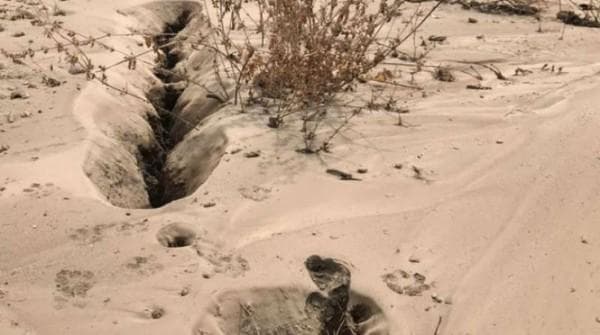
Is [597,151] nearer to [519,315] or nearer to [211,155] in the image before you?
[519,315]

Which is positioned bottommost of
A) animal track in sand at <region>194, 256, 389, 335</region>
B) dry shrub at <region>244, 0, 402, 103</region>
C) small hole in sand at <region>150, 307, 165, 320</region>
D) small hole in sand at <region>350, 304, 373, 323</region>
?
small hole in sand at <region>350, 304, 373, 323</region>

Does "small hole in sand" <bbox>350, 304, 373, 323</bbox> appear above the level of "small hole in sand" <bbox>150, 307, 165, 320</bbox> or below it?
below

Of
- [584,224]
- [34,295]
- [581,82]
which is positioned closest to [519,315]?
[584,224]

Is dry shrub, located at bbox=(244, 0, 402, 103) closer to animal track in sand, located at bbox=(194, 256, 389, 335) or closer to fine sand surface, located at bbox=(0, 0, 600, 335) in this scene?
fine sand surface, located at bbox=(0, 0, 600, 335)

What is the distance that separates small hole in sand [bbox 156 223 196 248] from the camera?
2.33 metres

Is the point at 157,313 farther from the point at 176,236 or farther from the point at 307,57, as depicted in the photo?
the point at 307,57

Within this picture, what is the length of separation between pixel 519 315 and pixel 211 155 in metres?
1.58

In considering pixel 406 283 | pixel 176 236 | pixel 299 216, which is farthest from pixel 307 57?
pixel 406 283

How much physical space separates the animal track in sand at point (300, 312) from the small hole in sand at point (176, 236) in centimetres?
35

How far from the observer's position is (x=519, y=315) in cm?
202

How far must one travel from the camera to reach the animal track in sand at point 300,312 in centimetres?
203

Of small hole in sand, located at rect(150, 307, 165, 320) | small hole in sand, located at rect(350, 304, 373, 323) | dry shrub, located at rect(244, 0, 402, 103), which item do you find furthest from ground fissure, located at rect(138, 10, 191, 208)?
small hole in sand, located at rect(350, 304, 373, 323)

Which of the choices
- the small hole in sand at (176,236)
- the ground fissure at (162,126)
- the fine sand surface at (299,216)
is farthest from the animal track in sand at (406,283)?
the ground fissure at (162,126)

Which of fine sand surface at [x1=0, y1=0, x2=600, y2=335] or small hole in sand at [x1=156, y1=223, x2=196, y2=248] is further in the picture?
small hole in sand at [x1=156, y1=223, x2=196, y2=248]
